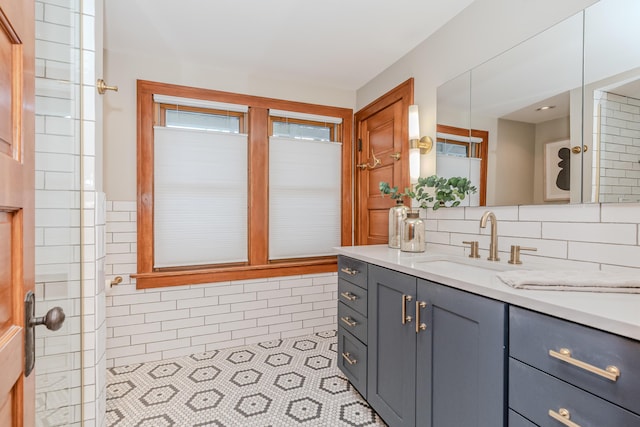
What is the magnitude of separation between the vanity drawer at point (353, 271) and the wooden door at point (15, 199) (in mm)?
1401

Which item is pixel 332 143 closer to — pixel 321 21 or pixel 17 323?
pixel 321 21

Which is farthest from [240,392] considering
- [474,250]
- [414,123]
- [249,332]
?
[414,123]

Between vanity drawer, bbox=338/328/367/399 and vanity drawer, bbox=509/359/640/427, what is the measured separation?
94 centimetres

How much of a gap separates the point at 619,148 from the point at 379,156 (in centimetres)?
165

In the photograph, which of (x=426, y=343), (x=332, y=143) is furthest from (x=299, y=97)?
(x=426, y=343)

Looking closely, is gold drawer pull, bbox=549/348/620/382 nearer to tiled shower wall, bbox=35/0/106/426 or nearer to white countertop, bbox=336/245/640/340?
white countertop, bbox=336/245/640/340

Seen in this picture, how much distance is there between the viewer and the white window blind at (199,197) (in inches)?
93.0

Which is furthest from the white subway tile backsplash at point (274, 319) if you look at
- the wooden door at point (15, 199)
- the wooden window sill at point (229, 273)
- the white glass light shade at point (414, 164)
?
the wooden door at point (15, 199)

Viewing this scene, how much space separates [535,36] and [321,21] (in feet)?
3.94

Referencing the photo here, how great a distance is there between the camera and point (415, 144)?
2088 millimetres

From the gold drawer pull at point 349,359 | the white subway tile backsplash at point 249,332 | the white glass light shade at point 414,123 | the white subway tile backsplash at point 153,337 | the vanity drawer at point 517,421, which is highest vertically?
the white glass light shade at point 414,123

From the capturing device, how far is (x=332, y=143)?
291cm

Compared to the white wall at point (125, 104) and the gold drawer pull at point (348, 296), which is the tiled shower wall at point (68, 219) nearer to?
the white wall at point (125, 104)

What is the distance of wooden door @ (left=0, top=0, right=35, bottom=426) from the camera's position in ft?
1.88
